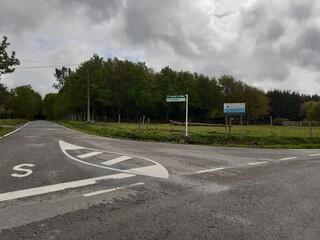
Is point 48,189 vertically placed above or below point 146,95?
below

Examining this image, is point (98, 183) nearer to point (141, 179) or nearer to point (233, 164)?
point (141, 179)

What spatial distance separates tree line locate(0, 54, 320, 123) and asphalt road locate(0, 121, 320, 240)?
44.6 m

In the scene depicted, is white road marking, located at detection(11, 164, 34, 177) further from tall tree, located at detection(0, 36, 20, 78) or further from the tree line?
the tree line

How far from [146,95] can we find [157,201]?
6106 cm

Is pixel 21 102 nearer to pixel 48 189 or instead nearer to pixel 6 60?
pixel 6 60

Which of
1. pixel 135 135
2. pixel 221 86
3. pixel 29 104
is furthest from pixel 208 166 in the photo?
pixel 29 104

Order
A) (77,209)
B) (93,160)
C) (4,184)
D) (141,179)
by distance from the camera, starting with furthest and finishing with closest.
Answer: (93,160)
(141,179)
(4,184)
(77,209)

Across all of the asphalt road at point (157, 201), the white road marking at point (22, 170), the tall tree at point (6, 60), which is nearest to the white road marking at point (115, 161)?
the asphalt road at point (157, 201)

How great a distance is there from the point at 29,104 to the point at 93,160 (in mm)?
104400

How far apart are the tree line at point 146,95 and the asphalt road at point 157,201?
44.6 m

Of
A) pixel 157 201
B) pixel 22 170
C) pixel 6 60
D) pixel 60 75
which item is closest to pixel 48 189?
pixel 157 201

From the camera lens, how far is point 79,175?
26.3ft

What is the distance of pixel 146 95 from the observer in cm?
6644

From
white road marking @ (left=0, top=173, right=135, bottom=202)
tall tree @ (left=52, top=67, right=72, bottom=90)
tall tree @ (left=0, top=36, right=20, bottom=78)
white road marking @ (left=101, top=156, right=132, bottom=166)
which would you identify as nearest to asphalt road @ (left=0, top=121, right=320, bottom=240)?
white road marking @ (left=0, top=173, right=135, bottom=202)
